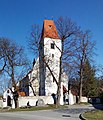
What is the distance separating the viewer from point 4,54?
3931 centimetres

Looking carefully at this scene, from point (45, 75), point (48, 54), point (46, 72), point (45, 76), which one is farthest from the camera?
point (48, 54)

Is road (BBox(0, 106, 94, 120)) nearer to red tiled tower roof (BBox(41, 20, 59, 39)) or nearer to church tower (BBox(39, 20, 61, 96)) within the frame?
church tower (BBox(39, 20, 61, 96))

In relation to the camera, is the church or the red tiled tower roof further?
the church

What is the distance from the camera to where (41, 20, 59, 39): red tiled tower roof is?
5258 centimetres

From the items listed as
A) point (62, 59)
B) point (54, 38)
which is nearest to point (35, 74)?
point (54, 38)

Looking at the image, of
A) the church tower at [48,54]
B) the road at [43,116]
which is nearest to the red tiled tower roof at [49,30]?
the church tower at [48,54]

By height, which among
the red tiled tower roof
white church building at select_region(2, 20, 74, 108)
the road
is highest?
the red tiled tower roof

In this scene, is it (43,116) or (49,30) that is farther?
(49,30)

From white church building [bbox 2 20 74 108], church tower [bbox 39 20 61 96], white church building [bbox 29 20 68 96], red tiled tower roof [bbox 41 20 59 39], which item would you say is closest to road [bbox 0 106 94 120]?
church tower [bbox 39 20 61 96]

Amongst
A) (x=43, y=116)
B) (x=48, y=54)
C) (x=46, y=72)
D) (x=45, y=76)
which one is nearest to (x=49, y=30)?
(x=48, y=54)

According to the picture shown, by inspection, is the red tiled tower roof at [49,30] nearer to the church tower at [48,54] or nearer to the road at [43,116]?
the church tower at [48,54]

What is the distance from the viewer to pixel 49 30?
54844 millimetres

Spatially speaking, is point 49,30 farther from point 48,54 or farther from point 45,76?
point 45,76

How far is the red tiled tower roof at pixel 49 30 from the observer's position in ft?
173
